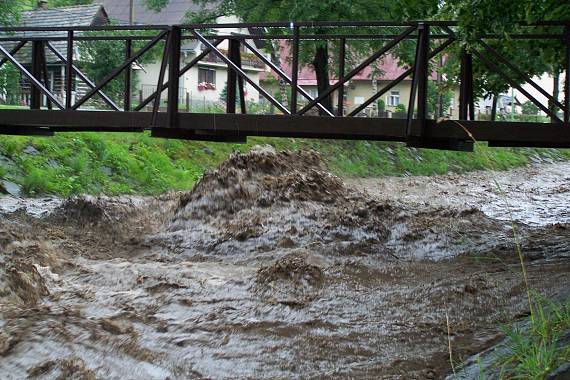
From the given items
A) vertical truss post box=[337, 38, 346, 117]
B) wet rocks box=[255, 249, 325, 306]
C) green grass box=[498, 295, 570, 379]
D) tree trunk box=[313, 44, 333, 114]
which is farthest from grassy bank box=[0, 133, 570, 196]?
green grass box=[498, 295, 570, 379]

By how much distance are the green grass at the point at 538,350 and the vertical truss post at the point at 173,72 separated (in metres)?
7.16

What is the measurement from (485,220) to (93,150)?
10.2 metres

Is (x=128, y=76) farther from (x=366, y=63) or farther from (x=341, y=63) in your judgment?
(x=366, y=63)

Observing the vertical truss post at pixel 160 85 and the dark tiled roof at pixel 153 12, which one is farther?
the dark tiled roof at pixel 153 12

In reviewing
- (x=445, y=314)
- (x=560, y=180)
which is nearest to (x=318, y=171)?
(x=445, y=314)

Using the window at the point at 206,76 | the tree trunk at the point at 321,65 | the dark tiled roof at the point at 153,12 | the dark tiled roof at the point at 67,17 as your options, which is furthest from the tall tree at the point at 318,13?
the dark tiled roof at the point at 153,12

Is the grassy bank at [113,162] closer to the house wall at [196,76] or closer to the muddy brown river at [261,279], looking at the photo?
the muddy brown river at [261,279]

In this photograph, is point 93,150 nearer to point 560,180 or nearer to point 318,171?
point 318,171

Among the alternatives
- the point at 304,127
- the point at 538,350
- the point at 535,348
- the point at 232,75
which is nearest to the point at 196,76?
the point at 232,75

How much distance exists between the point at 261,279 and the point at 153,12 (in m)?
46.2

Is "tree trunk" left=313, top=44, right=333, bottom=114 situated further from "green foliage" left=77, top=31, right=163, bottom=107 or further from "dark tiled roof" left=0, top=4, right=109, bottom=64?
"dark tiled roof" left=0, top=4, right=109, bottom=64

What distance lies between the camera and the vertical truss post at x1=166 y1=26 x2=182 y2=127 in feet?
41.2

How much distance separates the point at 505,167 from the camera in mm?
39312

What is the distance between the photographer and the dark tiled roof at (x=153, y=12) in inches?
2203
